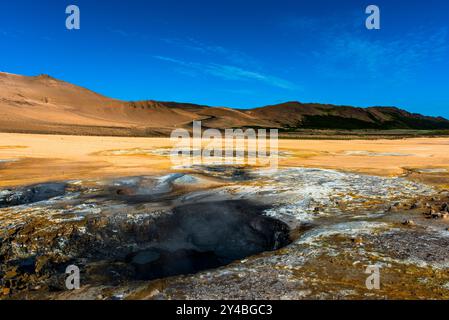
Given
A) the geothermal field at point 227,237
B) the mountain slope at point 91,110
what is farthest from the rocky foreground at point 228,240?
the mountain slope at point 91,110

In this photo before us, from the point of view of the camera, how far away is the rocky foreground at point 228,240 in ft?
21.2

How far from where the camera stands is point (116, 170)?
21.2 meters

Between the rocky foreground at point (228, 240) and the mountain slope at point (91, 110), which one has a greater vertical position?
the mountain slope at point (91, 110)

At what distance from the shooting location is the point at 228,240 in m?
10.4

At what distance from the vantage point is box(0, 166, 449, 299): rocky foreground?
6473 millimetres

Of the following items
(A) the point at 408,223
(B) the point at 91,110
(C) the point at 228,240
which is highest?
(B) the point at 91,110

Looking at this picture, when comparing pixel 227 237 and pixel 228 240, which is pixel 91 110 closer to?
pixel 227 237

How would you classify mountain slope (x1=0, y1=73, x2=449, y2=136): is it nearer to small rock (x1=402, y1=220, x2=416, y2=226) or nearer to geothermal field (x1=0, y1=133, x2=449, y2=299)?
geothermal field (x1=0, y1=133, x2=449, y2=299)

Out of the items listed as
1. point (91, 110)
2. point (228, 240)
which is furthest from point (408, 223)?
point (91, 110)

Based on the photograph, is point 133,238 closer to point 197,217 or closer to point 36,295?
point 197,217

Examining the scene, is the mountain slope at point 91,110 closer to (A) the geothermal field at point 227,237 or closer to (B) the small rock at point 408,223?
(A) the geothermal field at point 227,237

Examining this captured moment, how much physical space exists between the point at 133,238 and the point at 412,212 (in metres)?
7.71

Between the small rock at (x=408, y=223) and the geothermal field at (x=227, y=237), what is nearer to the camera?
the geothermal field at (x=227, y=237)

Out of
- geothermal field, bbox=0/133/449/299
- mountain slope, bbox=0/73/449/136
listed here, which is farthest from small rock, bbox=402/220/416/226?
mountain slope, bbox=0/73/449/136
